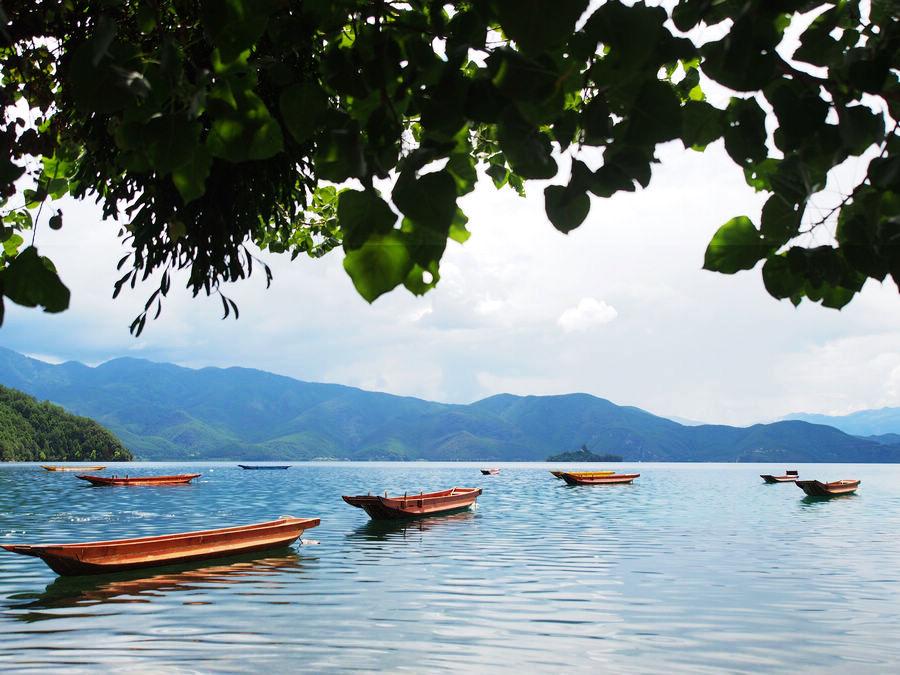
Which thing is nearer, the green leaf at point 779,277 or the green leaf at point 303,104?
the green leaf at point 303,104

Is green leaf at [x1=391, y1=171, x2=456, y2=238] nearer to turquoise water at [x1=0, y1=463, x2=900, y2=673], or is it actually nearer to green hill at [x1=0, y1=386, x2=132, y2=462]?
turquoise water at [x1=0, y1=463, x2=900, y2=673]


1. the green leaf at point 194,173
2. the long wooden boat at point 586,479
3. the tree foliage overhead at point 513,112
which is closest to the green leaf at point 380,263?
the tree foliage overhead at point 513,112

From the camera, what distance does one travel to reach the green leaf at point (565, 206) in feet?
4.63

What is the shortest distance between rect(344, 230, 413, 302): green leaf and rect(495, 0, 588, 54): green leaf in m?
0.39

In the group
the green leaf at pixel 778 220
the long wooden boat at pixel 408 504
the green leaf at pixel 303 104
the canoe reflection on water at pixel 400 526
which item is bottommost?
the canoe reflection on water at pixel 400 526

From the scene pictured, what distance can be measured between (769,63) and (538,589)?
2365 cm

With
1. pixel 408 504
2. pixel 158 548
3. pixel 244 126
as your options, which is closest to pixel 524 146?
pixel 244 126

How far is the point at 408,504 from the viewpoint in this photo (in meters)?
43.4

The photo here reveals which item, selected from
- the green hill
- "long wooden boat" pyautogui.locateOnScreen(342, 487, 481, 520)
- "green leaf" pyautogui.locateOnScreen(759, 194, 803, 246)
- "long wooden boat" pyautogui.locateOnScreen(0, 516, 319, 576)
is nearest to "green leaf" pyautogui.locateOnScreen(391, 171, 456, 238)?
"green leaf" pyautogui.locateOnScreen(759, 194, 803, 246)

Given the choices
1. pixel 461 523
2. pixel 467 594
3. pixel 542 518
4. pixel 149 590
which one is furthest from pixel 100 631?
pixel 542 518

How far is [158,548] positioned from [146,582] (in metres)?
1.30

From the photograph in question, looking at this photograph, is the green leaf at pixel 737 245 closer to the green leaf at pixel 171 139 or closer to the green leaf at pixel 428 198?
the green leaf at pixel 428 198

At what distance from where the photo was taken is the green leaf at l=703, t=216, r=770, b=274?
145cm

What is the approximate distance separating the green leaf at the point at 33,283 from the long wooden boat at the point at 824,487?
76.6m
